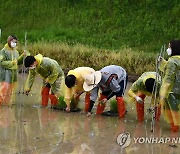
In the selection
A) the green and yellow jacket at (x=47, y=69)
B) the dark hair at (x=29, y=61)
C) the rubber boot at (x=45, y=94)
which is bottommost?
the rubber boot at (x=45, y=94)

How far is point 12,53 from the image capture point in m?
9.48

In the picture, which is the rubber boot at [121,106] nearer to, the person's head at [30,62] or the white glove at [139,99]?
the white glove at [139,99]

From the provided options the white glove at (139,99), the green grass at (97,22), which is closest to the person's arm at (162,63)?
the white glove at (139,99)

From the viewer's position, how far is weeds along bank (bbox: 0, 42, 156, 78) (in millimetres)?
13453

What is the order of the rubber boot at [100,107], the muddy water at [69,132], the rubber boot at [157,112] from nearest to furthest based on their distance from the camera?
the muddy water at [69,132], the rubber boot at [157,112], the rubber boot at [100,107]

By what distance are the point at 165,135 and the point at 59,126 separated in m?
1.71

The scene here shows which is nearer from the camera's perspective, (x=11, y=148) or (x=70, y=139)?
(x=11, y=148)

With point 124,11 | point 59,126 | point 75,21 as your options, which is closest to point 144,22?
point 124,11

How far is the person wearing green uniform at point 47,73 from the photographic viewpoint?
8.92m

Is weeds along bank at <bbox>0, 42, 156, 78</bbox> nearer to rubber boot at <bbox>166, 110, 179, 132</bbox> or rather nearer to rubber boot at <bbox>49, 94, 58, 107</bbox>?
rubber boot at <bbox>49, 94, 58, 107</bbox>

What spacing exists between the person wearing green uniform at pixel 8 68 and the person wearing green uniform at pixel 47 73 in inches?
16.3

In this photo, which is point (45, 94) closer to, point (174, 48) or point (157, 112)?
point (157, 112)

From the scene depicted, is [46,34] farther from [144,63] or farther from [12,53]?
[12,53]

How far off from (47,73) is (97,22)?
36.1 feet
